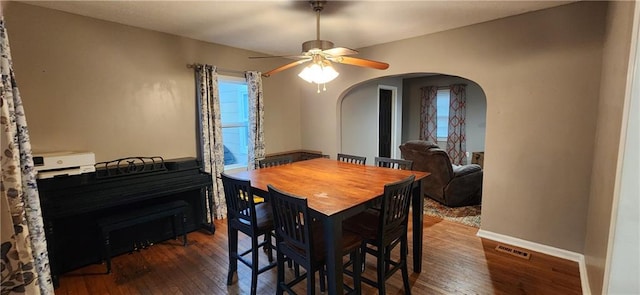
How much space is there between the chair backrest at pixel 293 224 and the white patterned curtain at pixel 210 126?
1895 mm

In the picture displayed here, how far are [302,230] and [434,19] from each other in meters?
2.47

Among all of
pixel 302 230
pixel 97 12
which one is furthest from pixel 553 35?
pixel 97 12

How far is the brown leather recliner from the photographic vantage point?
154 inches

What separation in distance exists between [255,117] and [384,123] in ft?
10.0

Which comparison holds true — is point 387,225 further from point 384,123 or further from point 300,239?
point 384,123

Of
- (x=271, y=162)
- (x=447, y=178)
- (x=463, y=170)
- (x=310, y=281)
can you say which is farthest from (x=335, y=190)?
(x=463, y=170)

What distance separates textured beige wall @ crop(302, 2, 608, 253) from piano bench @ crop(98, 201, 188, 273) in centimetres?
333

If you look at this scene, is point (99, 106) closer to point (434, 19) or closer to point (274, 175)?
point (274, 175)

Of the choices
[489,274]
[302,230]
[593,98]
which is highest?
[593,98]

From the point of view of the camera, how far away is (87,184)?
8.19ft

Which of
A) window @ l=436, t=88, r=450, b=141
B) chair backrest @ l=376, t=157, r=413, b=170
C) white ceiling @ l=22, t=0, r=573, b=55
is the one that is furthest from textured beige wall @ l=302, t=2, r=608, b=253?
window @ l=436, t=88, r=450, b=141

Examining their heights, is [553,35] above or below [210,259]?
above

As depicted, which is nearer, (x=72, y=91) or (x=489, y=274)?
(x=489, y=274)

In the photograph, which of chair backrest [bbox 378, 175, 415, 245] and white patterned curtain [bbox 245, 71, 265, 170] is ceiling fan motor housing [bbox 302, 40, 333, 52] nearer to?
chair backrest [bbox 378, 175, 415, 245]
